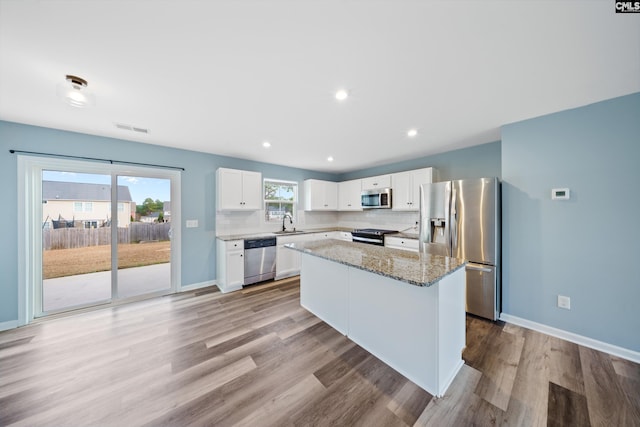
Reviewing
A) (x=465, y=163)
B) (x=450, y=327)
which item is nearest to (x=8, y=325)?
(x=450, y=327)

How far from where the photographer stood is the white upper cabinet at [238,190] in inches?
151

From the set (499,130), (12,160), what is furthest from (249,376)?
(499,130)

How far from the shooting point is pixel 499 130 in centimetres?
280

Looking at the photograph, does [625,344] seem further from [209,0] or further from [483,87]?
[209,0]

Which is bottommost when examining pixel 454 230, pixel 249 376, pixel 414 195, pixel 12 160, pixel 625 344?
pixel 249 376

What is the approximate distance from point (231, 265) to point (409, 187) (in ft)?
11.7

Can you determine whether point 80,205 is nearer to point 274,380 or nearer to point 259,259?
point 259,259

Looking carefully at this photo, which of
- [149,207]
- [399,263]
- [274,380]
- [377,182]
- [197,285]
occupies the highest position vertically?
[377,182]

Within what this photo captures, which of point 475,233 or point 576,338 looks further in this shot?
point 475,233

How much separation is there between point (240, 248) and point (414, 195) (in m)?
3.36

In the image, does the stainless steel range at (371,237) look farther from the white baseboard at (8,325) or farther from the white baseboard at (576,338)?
the white baseboard at (8,325)

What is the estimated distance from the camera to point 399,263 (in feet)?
6.33

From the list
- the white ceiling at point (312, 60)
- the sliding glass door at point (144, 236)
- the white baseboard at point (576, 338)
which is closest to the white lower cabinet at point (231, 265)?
the sliding glass door at point (144, 236)

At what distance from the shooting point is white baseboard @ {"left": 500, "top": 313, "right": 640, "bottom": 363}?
197cm
